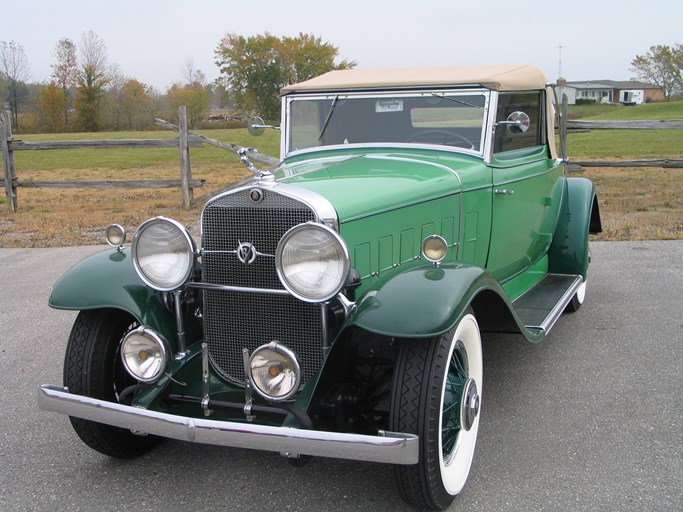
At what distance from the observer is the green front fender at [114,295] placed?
3047 mm

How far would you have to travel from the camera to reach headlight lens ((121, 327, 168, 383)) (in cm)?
290

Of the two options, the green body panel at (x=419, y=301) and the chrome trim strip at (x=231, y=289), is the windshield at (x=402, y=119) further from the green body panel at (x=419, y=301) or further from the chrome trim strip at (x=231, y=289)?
the chrome trim strip at (x=231, y=289)

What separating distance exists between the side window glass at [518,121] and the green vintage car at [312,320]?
3 centimetres

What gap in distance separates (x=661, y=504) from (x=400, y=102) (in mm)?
2529

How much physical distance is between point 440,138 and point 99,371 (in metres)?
2.31

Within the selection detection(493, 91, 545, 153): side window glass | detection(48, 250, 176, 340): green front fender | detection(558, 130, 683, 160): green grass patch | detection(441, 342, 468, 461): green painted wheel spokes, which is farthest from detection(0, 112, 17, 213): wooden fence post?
detection(558, 130, 683, 160): green grass patch

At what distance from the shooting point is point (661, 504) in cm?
270

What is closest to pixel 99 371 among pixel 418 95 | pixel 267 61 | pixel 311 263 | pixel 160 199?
pixel 311 263

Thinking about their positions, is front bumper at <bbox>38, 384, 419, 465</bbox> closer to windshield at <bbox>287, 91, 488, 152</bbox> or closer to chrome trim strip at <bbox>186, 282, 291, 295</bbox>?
chrome trim strip at <bbox>186, 282, 291, 295</bbox>

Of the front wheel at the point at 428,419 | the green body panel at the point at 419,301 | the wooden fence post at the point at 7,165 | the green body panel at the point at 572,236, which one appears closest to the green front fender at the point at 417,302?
the green body panel at the point at 419,301

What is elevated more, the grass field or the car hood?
the car hood

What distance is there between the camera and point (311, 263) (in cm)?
266

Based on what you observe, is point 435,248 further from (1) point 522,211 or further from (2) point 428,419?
(1) point 522,211

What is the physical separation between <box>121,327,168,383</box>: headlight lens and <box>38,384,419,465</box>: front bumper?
260 mm
